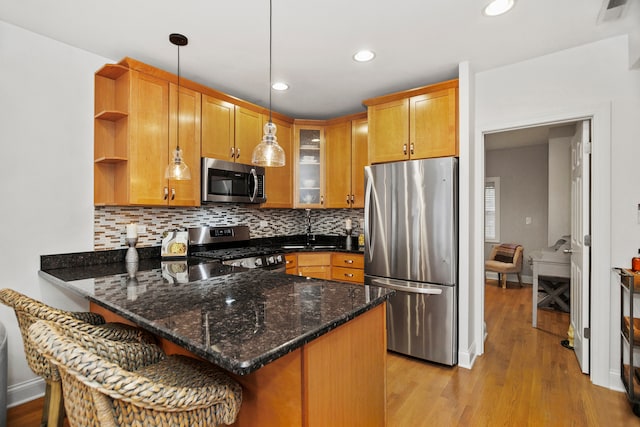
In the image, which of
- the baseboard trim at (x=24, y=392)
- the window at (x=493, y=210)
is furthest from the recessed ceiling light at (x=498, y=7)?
the window at (x=493, y=210)

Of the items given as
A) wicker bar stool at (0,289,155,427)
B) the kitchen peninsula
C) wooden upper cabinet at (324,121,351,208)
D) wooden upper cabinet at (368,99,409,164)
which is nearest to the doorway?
wooden upper cabinet at (368,99,409,164)

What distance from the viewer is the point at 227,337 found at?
97cm

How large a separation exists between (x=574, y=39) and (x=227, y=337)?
294 cm

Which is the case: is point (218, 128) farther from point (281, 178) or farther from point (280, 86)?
point (281, 178)

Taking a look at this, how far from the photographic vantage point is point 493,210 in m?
6.07

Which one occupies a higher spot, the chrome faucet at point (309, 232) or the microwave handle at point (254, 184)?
the microwave handle at point (254, 184)

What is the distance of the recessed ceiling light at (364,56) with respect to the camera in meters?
2.43

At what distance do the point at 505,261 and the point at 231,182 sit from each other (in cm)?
478

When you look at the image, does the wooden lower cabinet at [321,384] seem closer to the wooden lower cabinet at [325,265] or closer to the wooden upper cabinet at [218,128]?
the wooden lower cabinet at [325,265]

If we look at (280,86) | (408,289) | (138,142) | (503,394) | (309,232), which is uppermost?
(280,86)

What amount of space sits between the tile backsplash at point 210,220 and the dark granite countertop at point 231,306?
1.75 ft

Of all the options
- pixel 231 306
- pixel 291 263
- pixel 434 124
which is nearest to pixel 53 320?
pixel 231 306

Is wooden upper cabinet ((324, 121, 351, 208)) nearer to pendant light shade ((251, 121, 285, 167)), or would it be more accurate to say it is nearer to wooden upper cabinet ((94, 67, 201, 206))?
wooden upper cabinet ((94, 67, 201, 206))

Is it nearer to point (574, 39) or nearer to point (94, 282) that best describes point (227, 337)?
point (94, 282)
